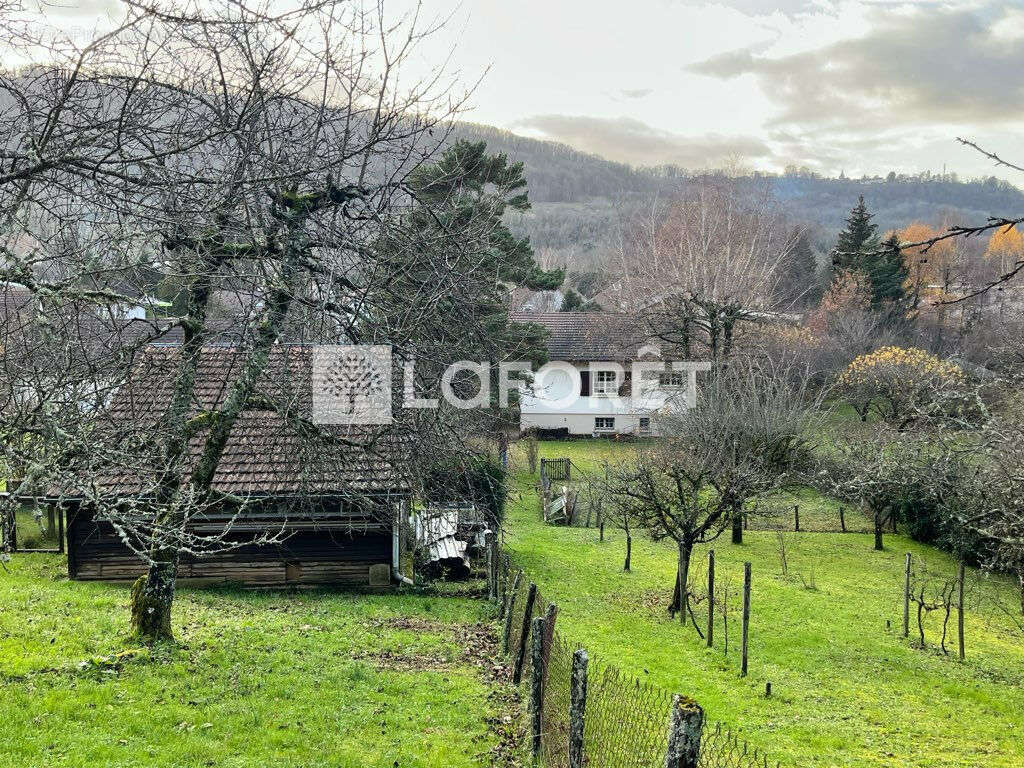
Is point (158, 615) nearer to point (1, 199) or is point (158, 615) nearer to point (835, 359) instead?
point (1, 199)

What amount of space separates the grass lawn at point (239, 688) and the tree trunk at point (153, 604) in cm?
28

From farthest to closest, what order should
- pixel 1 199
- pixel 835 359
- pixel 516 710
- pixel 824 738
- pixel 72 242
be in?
pixel 835 359 < pixel 824 738 < pixel 516 710 < pixel 72 242 < pixel 1 199

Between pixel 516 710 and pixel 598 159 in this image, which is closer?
pixel 516 710

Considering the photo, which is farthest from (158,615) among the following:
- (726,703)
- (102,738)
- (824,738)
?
(824,738)

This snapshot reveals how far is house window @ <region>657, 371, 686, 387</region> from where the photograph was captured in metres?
30.8

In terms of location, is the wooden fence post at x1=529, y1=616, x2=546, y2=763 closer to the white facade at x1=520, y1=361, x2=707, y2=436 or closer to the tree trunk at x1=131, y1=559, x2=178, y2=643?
the tree trunk at x1=131, y1=559, x2=178, y2=643

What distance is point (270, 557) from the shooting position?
577 inches

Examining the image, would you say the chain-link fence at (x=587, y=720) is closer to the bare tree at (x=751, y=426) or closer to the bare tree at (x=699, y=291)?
the bare tree at (x=751, y=426)

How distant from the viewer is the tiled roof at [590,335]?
3550cm

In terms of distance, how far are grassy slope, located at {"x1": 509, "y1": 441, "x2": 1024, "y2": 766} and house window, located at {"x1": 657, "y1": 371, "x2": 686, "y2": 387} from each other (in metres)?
10.5

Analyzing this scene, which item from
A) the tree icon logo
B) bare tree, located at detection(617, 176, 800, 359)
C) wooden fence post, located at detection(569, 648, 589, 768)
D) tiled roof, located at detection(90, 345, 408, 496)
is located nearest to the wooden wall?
tiled roof, located at detection(90, 345, 408, 496)

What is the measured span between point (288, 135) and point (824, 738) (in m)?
9.60

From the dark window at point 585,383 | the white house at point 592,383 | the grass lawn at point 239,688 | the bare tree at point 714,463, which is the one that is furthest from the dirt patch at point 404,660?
the dark window at point 585,383

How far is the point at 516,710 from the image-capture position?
8484 millimetres
